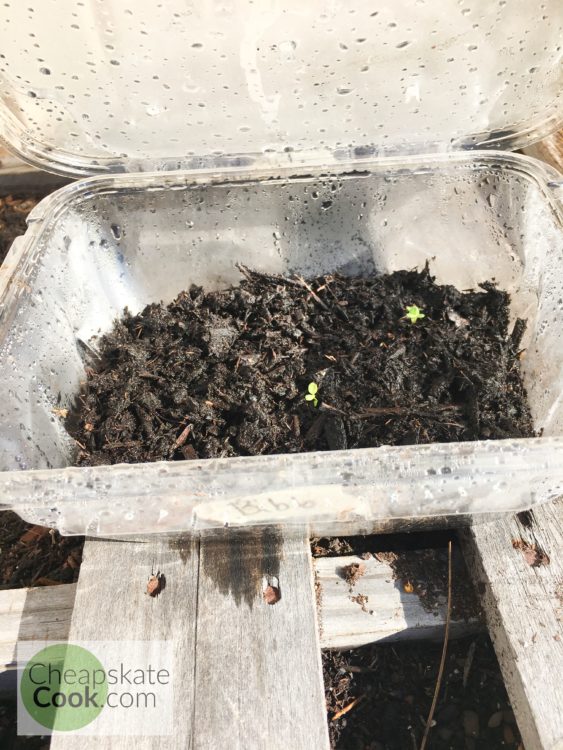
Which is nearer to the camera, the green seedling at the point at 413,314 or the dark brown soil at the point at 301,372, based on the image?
the dark brown soil at the point at 301,372

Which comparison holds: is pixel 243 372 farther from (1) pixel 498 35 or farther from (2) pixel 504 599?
(1) pixel 498 35

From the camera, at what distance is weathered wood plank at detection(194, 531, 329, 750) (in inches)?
38.6

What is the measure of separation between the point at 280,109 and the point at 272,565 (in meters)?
1.19

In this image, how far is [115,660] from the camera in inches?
41.3

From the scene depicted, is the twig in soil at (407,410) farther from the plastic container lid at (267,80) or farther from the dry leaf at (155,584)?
the plastic container lid at (267,80)

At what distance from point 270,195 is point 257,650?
1226 millimetres

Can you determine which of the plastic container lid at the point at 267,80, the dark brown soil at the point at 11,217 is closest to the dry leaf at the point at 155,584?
the plastic container lid at the point at 267,80

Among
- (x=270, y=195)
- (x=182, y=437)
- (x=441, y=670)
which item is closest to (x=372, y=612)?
(x=441, y=670)

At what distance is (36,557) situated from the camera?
1.41 meters

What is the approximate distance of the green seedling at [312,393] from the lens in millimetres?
1391

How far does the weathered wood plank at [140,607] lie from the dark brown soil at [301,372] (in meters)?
0.23

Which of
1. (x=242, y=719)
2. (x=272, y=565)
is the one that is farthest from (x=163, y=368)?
(x=242, y=719)

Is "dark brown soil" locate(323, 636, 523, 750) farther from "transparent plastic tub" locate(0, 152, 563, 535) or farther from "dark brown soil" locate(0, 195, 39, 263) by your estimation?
"dark brown soil" locate(0, 195, 39, 263)

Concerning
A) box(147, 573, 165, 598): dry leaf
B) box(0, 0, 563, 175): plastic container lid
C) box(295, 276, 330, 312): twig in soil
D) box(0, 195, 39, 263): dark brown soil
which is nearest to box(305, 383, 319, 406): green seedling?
box(295, 276, 330, 312): twig in soil
